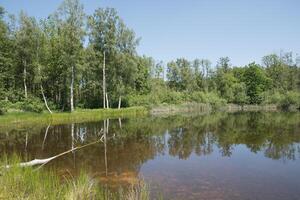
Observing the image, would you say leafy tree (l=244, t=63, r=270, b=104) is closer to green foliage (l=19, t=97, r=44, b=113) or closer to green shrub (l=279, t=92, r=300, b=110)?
green shrub (l=279, t=92, r=300, b=110)

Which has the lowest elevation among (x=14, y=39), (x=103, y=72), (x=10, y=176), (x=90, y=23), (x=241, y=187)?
(x=241, y=187)

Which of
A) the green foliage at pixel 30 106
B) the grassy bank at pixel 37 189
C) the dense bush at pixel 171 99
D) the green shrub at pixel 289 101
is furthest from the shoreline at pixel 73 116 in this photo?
the green shrub at pixel 289 101

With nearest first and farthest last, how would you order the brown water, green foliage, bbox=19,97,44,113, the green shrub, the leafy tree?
the brown water < green foliage, bbox=19,97,44,113 < the green shrub < the leafy tree

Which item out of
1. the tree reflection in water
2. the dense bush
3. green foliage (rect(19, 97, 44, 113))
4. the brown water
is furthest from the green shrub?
green foliage (rect(19, 97, 44, 113))

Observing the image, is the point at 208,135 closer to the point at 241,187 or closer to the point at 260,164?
the point at 260,164

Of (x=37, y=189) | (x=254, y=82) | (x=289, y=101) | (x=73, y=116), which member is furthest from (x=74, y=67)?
(x=254, y=82)

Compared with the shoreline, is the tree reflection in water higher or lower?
lower

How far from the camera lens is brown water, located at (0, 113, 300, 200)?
9.57 m

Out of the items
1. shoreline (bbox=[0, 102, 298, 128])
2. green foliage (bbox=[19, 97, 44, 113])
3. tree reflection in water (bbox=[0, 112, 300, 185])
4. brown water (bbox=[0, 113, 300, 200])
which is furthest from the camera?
green foliage (bbox=[19, 97, 44, 113])

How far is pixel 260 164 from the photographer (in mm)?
13078

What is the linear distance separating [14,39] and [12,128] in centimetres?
1501

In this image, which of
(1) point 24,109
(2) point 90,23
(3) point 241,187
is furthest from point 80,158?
(2) point 90,23

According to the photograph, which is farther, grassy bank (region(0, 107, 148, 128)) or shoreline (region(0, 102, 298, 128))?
shoreline (region(0, 102, 298, 128))

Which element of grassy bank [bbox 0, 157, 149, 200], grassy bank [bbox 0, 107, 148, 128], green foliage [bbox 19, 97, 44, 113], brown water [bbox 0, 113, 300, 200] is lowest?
brown water [bbox 0, 113, 300, 200]
